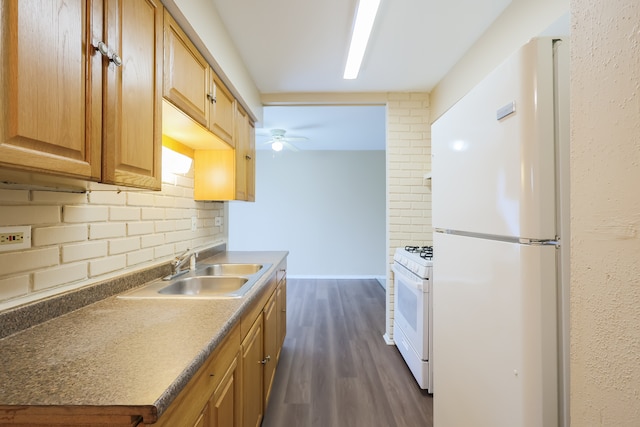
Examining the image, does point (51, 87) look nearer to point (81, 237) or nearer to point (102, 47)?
point (102, 47)

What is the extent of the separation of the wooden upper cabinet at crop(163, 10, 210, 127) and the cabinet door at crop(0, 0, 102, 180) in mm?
406

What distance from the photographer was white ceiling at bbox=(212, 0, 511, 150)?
1.77 meters

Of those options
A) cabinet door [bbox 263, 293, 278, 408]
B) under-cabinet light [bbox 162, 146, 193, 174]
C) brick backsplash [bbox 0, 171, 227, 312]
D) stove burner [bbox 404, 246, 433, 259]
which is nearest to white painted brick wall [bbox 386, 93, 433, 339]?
stove burner [bbox 404, 246, 433, 259]

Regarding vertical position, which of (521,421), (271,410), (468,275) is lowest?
(271,410)

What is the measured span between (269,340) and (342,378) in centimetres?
82

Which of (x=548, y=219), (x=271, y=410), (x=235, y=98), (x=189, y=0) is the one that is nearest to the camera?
(x=548, y=219)

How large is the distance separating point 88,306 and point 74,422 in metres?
0.71

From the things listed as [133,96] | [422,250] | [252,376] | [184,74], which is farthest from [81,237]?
[422,250]

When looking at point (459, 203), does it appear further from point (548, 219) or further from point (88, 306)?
point (88, 306)

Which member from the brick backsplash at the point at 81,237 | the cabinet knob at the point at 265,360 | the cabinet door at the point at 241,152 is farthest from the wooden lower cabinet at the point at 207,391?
the cabinet door at the point at 241,152

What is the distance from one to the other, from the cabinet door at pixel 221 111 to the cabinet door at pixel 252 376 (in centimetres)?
120

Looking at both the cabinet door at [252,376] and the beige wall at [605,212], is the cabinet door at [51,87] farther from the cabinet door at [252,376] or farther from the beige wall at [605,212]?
the beige wall at [605,212]

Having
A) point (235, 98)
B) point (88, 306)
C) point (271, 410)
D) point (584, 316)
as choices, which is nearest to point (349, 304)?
point (271, 410)

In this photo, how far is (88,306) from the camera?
1145 mm
